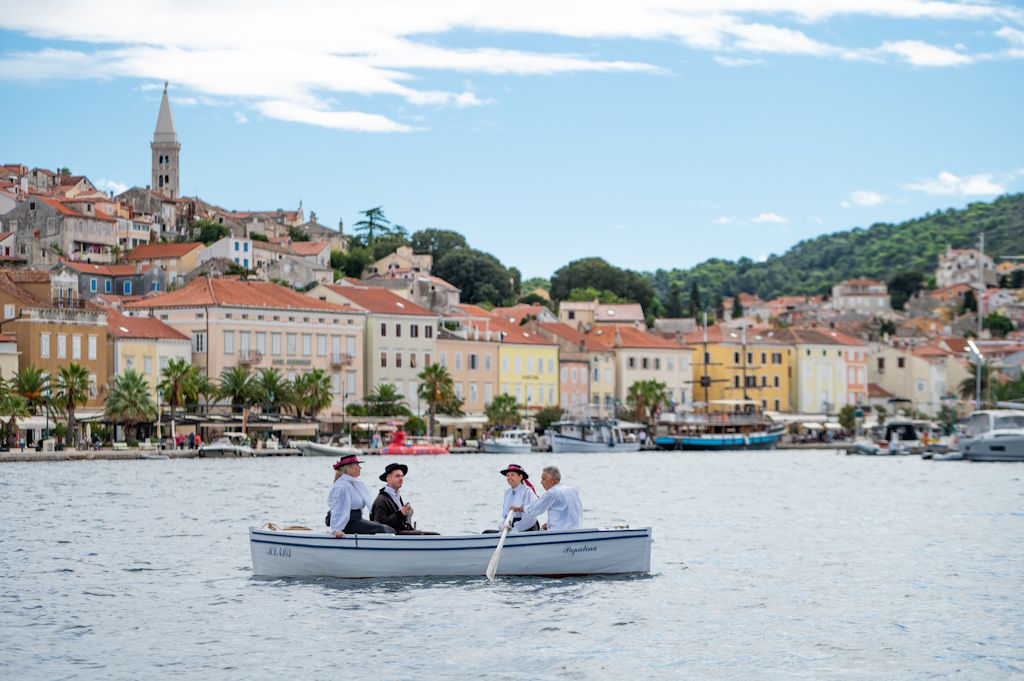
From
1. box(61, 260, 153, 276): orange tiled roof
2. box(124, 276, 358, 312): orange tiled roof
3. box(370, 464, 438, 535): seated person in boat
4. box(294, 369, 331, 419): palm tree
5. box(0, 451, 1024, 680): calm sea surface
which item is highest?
box(61, 260, 153, 276): orange tiled roof

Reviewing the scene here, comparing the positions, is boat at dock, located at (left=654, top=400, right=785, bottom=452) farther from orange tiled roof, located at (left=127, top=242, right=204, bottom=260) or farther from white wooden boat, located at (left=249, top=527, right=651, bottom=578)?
white wooden boat, located at (left=249, top=527, right=651, bottom=578)

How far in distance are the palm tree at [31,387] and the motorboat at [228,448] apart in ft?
27.0

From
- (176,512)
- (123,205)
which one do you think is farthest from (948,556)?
(123,205)

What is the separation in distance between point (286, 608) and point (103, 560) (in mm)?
8015

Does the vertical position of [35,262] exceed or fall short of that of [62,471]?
it exceeds it

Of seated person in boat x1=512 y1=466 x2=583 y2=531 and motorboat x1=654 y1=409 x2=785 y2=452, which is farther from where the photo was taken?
motorboat x1=654 y1=409 x2=785 y2=452

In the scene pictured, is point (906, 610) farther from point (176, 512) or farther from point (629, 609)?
point (176, 512)

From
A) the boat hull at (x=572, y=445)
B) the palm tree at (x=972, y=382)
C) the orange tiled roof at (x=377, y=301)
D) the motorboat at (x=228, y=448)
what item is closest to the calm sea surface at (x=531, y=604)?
the motorboat at (x=228, y=448)

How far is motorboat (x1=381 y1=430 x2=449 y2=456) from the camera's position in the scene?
92.7m

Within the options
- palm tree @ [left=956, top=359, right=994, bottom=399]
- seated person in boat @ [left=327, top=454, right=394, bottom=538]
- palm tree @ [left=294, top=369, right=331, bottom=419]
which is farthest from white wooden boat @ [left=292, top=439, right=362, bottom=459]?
palm tree @ [left=956, top=359, right=994, bottom=399]

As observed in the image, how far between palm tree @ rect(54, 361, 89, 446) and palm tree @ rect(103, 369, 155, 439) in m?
1.42

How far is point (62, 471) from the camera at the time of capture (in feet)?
210

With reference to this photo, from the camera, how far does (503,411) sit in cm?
11062

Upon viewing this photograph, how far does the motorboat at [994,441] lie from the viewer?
91812mm
